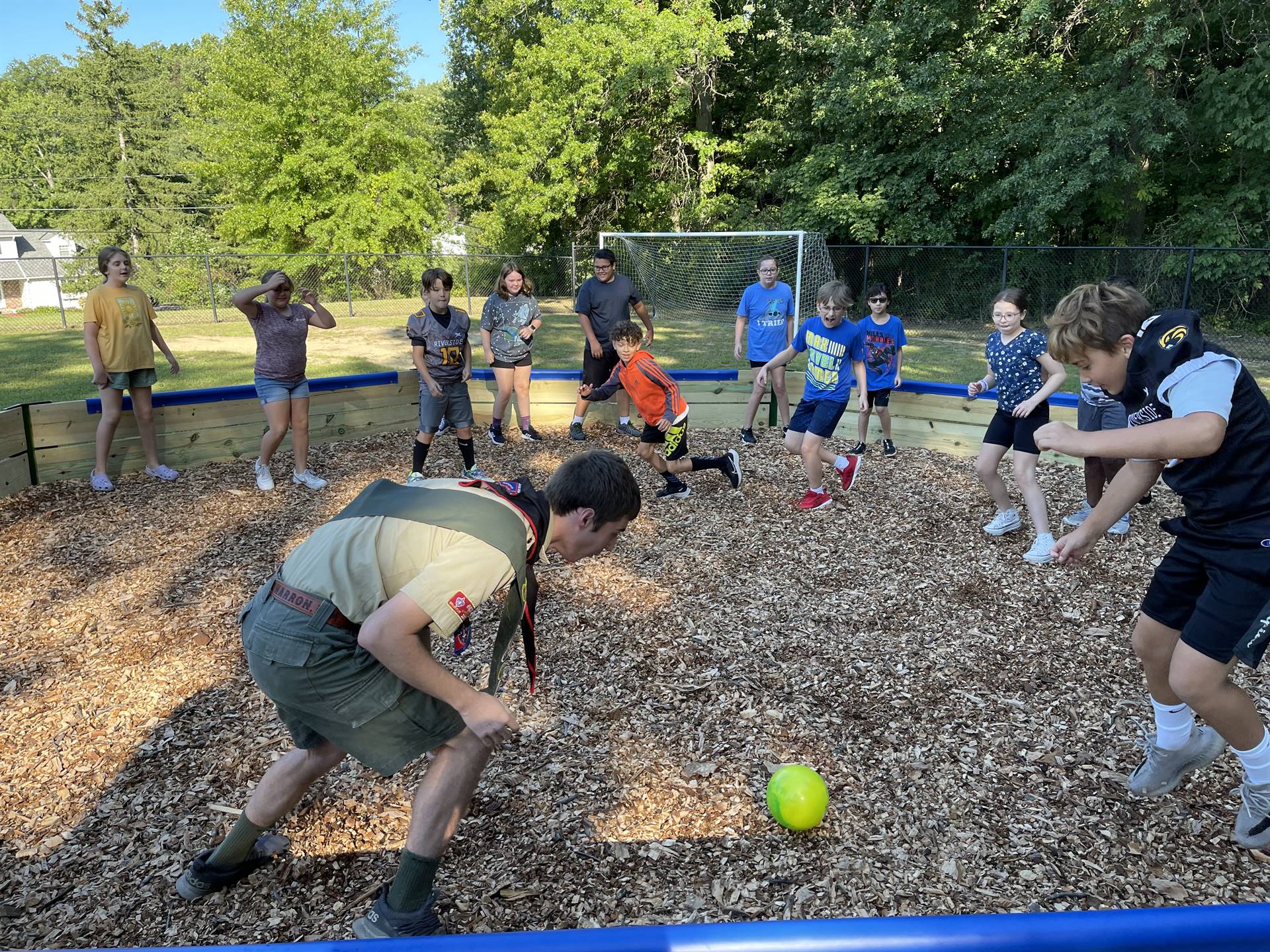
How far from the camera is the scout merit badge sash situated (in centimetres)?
215

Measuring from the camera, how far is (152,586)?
5230mm

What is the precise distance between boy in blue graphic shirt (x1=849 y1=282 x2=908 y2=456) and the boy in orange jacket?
6.06 ft

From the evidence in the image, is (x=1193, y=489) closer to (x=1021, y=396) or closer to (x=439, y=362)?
(x=1021, y=396)

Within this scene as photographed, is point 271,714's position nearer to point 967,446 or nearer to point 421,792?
point 421,792

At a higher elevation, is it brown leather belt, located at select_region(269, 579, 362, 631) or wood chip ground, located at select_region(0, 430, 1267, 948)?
brown leather belt, located at select_region(269, 579, 362, 631)

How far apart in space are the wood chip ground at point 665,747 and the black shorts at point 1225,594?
33.0 inches

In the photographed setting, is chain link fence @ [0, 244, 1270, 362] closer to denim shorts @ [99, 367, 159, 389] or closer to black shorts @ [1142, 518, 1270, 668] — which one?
denim shorts @ [99, 367, 159, 389]

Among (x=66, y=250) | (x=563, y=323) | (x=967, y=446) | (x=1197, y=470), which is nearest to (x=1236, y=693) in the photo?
Result: (x=1197, y=470)

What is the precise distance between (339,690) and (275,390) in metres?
5.07

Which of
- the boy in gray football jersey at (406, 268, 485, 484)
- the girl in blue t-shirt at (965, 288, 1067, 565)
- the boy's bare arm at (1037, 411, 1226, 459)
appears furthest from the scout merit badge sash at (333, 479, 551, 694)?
the boy in gray football jersey at (406, 268, 485, 484)

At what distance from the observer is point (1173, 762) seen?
3.24 m

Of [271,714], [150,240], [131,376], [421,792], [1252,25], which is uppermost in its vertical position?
[1252,25]

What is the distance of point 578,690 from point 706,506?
292 centimetres

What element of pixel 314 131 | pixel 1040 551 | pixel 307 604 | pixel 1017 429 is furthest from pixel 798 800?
pixel 314 131
